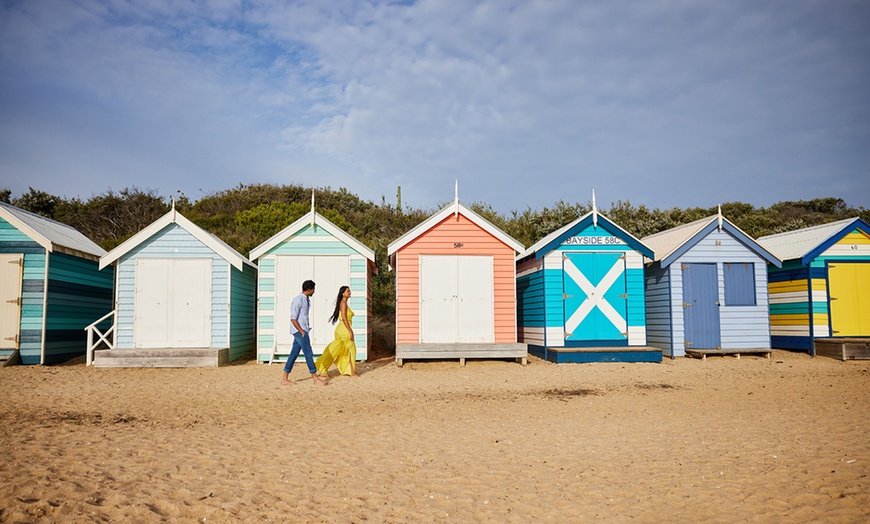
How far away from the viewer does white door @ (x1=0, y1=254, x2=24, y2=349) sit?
12820 millimetres

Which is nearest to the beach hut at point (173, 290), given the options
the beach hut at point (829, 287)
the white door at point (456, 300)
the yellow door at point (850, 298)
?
the white door at point (456, 300)

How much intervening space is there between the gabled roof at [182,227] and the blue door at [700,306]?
11.1 m

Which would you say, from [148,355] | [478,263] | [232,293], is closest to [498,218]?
[478,263]

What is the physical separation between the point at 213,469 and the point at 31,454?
1703 mm

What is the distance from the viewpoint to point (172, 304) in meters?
13.4

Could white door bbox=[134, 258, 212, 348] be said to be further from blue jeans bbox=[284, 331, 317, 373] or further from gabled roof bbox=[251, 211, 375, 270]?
blue jeans bbox=[284, 331, 317, 373]

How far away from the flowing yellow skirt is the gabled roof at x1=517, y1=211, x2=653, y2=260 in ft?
17.9

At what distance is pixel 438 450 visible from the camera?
232 inches

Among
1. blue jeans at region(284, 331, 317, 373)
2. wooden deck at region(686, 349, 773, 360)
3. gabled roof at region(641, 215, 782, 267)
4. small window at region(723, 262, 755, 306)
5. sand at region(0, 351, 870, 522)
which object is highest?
gabled roof at region(641, 215, 782, 267)

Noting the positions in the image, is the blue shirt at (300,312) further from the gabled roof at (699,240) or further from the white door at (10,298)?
the gabled roof at (699,240)

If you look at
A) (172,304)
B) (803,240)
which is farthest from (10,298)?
(803,240)

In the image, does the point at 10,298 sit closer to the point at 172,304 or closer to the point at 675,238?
the point at 172,304

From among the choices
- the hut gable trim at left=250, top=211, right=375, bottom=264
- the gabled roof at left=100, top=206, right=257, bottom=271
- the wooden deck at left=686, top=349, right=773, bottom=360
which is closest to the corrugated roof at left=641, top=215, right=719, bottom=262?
the wooden deck at left=686, top=349, right=773, bottom=360

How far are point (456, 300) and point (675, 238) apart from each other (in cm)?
651
